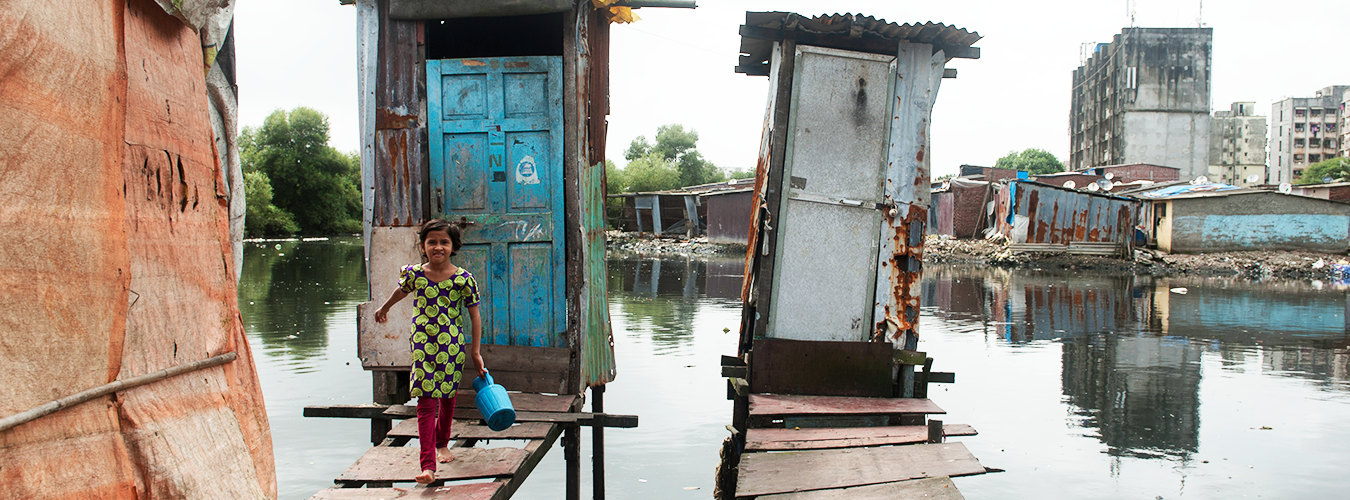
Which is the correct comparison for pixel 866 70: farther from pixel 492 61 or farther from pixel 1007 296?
pixel 1007 296

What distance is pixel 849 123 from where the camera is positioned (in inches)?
224

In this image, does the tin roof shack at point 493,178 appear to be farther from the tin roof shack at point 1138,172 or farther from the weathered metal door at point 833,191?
the tin roof shack at point 1138,172

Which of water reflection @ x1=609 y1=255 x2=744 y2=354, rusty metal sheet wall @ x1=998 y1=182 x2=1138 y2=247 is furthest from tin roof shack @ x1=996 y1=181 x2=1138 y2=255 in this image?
water reflection @ x1=609 y1=255 x2=744 y2=354

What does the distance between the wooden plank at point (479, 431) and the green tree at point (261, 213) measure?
39693mm

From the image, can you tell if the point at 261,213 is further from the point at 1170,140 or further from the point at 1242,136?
the point at 1242,136

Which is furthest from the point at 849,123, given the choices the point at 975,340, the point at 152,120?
the point at 975,340

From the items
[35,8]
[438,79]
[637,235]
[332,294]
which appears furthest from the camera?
[637,235]

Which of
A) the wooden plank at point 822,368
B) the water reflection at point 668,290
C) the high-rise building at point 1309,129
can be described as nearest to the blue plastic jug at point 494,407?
the wooden plank at point 822,368

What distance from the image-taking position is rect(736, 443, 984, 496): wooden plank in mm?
4004

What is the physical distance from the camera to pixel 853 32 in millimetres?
5562

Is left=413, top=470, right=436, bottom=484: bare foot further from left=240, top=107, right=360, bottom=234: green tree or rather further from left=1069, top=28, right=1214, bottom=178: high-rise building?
left=1069, top=28, right=1214, bottom=178: high-rise building

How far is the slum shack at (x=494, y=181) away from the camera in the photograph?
546 centimetres

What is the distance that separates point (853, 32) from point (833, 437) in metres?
2.76

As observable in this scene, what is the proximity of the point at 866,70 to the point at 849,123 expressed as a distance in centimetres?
39
